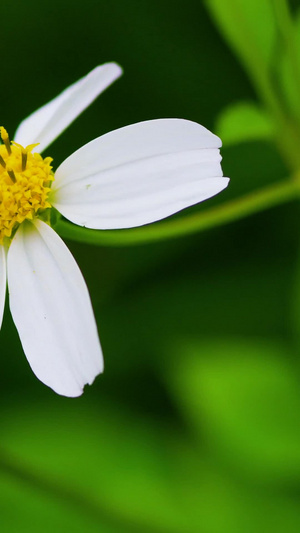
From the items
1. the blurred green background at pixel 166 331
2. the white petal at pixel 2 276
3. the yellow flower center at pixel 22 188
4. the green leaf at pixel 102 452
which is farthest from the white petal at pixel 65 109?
the green leaf at pixel 102 452

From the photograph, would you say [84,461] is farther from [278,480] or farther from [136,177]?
[136,177]

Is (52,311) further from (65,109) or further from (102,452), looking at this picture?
A: (102,452)

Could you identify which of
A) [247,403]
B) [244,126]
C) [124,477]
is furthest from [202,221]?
[124,477]

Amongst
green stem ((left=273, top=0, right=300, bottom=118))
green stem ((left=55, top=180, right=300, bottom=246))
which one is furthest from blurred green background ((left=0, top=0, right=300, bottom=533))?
green stem ((left=273, top=0, right=300, bottom=118))

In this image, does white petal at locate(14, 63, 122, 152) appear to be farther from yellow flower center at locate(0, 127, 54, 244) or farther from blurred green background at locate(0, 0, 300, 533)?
blurred green background at locate(0, 0, 300, 533)

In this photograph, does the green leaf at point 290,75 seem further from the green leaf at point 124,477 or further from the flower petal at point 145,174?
the green leaf at point 124,477

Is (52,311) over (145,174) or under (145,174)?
under

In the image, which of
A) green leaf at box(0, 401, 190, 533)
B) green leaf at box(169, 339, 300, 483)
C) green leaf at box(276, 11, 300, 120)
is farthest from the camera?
green leaf at box(0, 401, 190, 533)
